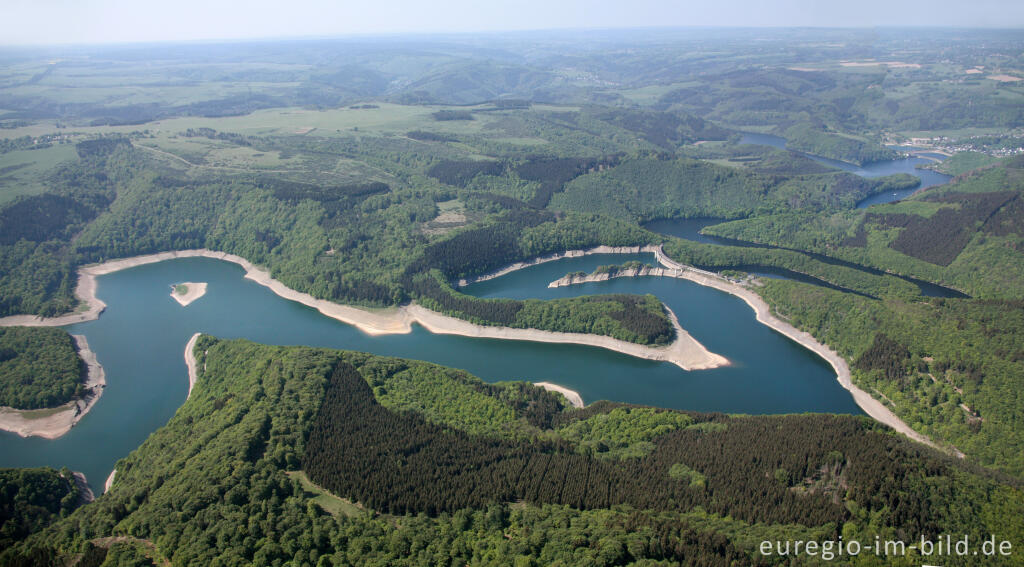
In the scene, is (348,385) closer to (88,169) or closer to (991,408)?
(991,408)

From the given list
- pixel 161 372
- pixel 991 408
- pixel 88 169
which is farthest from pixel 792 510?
pixel 88 169

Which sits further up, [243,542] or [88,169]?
[88,169]

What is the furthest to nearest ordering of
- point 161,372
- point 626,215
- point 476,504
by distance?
point 626,215 → point 161,372 → point 476,504

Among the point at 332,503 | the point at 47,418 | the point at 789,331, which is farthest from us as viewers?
the point at 789,331

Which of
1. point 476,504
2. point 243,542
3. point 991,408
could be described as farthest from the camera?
point 991,408

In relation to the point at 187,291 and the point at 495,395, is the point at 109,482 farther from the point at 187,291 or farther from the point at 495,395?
the point at 187,291

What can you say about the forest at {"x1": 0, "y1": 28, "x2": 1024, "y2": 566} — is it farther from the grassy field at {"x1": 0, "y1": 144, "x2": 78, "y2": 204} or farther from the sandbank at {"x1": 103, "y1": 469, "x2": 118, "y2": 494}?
the sandbank at {"x1": 103, "y1": 469, "x2": 118, "y2": 494}

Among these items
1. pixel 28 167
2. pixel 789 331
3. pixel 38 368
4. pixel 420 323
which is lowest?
pixel 789 331

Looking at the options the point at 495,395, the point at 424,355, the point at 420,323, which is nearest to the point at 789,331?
the point at 495,395
